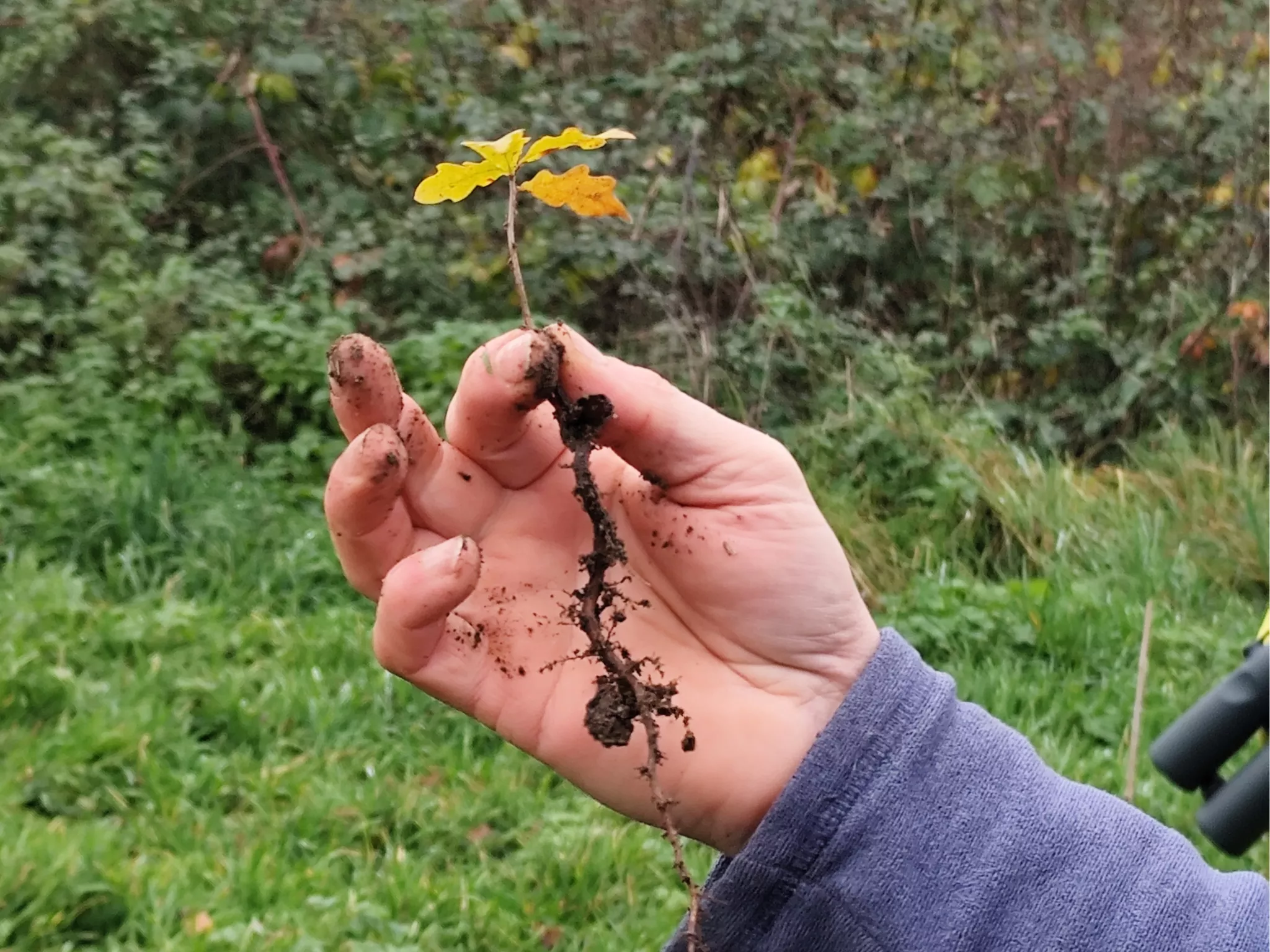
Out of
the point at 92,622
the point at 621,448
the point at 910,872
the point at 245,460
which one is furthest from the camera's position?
the point at 245,460

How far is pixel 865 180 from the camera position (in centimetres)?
438

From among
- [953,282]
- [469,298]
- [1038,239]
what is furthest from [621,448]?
[1038,239]

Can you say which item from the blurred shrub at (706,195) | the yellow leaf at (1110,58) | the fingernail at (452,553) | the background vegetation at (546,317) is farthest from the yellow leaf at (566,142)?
the yellow leaf at (1110,58)

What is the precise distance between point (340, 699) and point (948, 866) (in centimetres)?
167

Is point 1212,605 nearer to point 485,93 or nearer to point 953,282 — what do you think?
point 953,282

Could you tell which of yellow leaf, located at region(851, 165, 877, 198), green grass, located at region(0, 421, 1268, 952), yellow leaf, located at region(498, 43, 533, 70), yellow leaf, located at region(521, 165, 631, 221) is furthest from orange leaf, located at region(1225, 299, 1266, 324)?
yellow leaf, located at region(521, 165, 631, 221)

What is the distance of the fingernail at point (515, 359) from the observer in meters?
1.07

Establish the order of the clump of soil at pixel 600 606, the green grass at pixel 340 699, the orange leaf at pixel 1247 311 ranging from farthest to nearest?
the orange leaf at pixel 1247 311, the green grass at pixel 340 699, the clump of soil at pixel 600 606

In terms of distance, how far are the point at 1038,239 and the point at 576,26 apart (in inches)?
86.7

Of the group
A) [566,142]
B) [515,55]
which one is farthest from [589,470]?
[515,55]

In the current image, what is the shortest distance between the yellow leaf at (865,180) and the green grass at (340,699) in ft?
4.39

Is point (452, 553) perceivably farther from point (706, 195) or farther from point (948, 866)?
point (706, 195)

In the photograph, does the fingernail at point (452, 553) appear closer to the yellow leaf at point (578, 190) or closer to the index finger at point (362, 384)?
the index finger at point (362, 384)

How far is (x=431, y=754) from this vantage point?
2.34 meters
